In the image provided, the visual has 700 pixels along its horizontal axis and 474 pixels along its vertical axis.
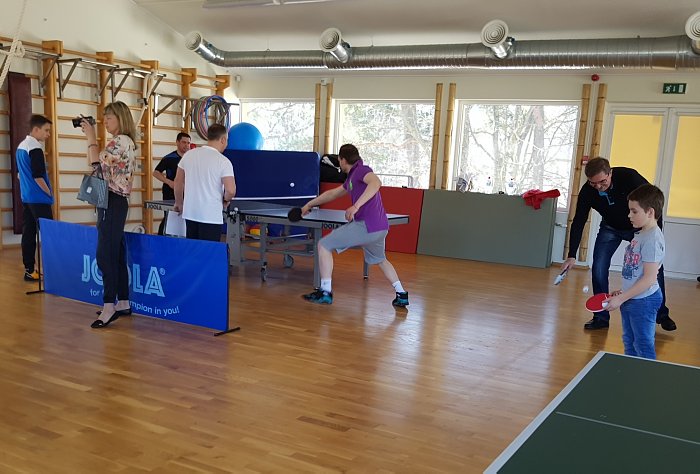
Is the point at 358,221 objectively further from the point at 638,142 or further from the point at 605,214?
the point at 638,142

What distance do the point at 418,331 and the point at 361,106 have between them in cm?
603

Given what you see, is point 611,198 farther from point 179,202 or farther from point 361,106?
point 361,106

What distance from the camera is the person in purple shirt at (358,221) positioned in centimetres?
506

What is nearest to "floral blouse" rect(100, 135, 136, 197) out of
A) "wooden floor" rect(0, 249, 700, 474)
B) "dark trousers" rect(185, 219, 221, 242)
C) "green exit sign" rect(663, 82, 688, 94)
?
"dark trousers" rect(185, 219, 221, 242)

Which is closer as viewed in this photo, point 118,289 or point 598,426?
point 598,426

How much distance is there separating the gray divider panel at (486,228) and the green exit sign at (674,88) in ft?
6.31

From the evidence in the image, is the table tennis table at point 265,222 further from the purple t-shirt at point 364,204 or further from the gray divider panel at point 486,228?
the gray divider panel at point 486,228

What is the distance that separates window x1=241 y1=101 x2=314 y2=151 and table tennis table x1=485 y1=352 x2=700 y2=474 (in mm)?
8841

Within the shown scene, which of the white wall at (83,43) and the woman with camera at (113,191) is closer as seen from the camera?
the woman with camera at (113,191)

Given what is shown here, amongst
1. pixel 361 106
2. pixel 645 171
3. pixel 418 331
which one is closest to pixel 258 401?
pixel 418 331

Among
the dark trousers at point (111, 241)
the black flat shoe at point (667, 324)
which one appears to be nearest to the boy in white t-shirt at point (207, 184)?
the dark trousers at point (111, 241)

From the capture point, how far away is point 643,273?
119 inches

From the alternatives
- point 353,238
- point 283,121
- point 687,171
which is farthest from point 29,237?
point 687,171

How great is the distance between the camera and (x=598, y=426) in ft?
5.50
